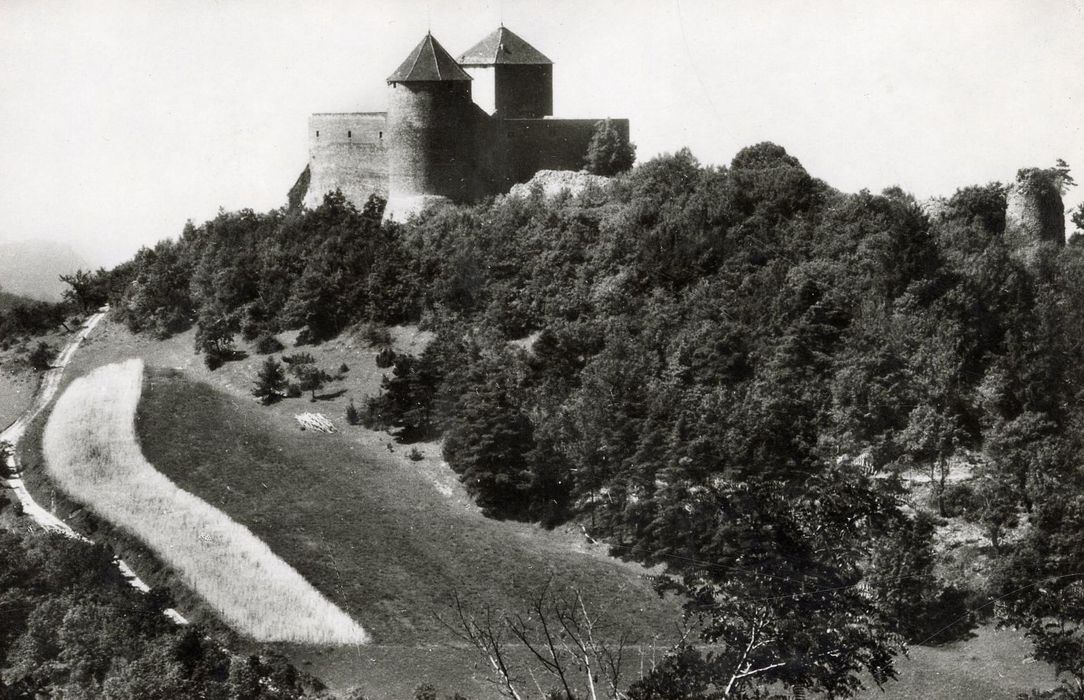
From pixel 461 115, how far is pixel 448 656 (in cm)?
1962

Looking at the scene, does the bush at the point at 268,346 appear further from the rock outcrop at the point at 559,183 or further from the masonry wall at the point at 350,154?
the rock outcrop at the point at 559,183

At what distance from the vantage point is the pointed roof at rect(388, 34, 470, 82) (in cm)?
3278

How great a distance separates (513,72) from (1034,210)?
15928mm

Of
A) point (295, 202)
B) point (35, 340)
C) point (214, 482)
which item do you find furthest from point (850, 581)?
point (35, 340)

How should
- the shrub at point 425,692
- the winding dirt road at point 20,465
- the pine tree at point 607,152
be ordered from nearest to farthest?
the shrub at point 425,692
the winding dirt road at point 20,465
the pine tree at point 607,152

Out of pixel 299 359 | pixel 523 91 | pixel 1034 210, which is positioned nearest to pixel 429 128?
pixel 523 91

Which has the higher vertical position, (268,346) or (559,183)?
(559,183)

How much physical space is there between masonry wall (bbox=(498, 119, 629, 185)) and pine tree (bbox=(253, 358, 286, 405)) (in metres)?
9.76

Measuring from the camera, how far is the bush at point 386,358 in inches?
1215

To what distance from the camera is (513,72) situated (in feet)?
113

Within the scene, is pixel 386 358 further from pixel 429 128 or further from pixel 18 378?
pixel 18 378

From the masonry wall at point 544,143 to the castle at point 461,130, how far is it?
0.03 m

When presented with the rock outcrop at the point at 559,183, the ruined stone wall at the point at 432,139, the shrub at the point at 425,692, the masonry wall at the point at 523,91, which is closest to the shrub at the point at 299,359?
the ruined stone wall at the point at 432,139

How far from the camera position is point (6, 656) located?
628 inches
